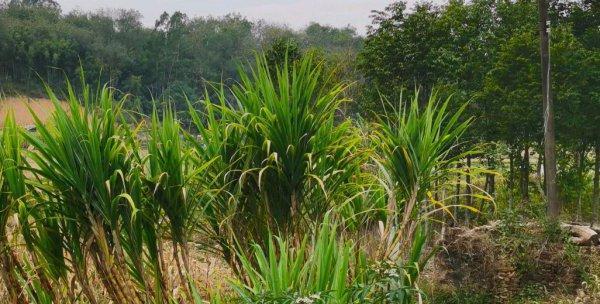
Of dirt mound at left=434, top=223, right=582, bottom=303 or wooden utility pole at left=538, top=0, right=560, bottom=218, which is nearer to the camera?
dirt mound at left=434, top=223, right=582, bottom=303

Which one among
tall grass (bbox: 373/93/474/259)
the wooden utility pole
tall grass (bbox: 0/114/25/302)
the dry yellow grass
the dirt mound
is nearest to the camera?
tall grass (bbox: 0/114/25/302)

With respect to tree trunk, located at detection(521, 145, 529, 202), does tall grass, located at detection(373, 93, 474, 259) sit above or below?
above

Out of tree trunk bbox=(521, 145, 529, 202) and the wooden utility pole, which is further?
tree trunk bbox=(521, 145, 529, 202)

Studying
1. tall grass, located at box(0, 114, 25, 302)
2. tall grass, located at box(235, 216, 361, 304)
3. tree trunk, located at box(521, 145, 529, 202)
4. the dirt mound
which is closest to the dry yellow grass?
tall grass, located at box(0, 114, 25, 302)

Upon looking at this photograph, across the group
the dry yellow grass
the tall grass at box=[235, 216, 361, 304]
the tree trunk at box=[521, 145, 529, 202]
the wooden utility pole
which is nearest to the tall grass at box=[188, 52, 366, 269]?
the dry yellow grass

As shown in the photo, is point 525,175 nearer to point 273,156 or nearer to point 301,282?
point 273,156

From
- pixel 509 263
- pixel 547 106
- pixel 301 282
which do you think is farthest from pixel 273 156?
pixel 547 106

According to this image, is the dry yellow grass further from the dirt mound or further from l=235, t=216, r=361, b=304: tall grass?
the dirt mound

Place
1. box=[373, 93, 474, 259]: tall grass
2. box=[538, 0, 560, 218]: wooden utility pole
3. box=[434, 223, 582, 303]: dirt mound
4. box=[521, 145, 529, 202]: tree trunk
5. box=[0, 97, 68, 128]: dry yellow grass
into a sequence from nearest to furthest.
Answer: box=[0, 97, 68, 128]: dry yellow grass < box=[373, 93, 474, 259]: tall grass < box=[434, 223, 582, 303]: dirt mound < box=[538, 0, 560, 218]: wooden utility pole < box=[521, 145, 529, 202]: tree trunk

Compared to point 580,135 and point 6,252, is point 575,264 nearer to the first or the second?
point 6,252

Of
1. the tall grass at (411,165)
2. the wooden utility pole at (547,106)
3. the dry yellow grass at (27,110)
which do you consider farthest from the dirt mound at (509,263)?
the dry yellow grass at (27,110)

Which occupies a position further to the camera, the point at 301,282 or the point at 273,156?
the point at 273,156

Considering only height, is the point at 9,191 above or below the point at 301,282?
above

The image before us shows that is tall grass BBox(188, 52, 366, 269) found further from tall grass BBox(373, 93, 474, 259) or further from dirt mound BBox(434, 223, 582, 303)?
dirt mound BBox(434, 223, 582, 303)
